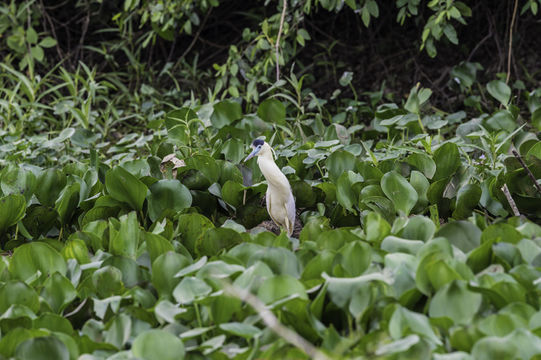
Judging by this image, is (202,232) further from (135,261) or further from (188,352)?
(188,352)

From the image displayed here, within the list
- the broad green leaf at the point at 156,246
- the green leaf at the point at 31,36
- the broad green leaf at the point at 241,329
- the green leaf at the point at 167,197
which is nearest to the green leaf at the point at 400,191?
the green leaf at the point at 167,197

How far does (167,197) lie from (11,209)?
594 mm

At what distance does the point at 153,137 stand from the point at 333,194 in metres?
1.63

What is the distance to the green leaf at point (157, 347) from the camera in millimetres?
1464

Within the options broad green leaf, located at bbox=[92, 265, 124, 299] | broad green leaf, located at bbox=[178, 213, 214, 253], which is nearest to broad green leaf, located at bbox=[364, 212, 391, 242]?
broad green leaf, located at bbox=[178, 213, 214, 253]

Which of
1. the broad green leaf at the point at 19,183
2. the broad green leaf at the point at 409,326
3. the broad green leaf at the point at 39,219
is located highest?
the broad green leaf at the point at 409,326

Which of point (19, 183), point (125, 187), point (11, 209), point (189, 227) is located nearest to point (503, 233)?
point (189, 227)

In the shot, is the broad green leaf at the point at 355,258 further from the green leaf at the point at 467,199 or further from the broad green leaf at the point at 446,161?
the broad green leaf at the point at 446,161

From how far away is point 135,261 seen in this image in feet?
6.48

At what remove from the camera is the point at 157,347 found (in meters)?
1.47

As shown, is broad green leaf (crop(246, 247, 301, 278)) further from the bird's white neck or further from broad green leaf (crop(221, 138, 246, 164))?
broad green leaf (crop(221, 138, 246, 164))

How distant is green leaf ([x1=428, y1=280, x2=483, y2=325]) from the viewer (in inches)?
60.7

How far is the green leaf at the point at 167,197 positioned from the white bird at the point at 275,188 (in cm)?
31

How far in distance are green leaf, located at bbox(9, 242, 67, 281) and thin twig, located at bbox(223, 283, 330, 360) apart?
0.59 metres
